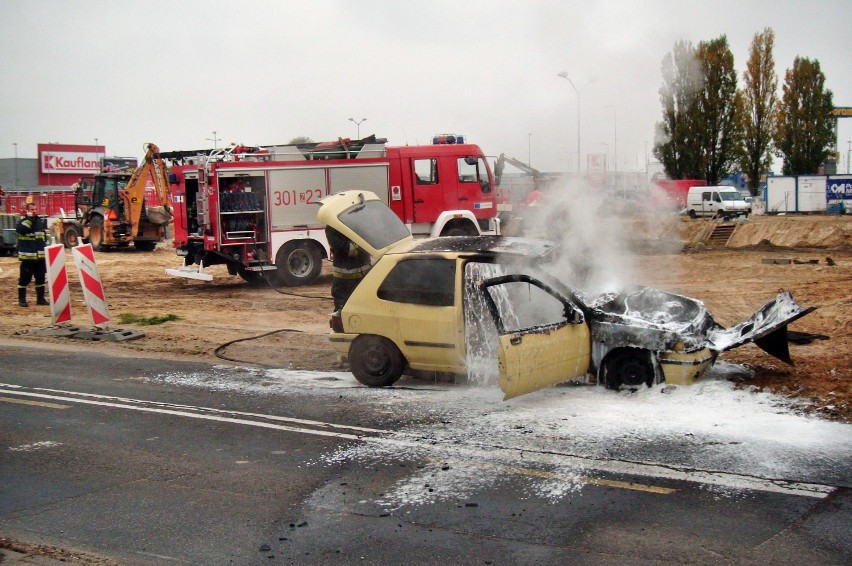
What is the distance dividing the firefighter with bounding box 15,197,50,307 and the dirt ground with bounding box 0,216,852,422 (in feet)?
2.33

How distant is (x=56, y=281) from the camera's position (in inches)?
549

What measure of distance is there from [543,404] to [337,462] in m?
2.40

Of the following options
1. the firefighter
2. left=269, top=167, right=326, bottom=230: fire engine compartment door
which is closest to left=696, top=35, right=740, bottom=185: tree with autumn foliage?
left=269, top=167, right=326, bottom=230: fire engine compartment door

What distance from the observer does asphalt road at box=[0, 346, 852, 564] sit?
502 centimetres

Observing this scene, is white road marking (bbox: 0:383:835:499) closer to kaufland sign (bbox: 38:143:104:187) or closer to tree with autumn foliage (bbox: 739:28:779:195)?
tree with autumn foliage (bbox: 739:28:779:195)

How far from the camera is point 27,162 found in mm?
77562

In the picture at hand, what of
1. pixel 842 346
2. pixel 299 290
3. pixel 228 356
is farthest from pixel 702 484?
pixel 299 290

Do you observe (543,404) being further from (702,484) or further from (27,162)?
(27,162)

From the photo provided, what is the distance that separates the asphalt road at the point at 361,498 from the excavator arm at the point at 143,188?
17796 millimetres

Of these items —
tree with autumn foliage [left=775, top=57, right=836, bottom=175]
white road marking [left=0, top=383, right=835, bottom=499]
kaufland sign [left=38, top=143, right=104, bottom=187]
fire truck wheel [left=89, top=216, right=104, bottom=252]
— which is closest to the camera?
white road marking [left=0, top=383, right=835, bottom=499]

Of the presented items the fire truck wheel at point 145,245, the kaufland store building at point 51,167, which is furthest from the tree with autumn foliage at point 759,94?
the kaufland store building at point 51,167

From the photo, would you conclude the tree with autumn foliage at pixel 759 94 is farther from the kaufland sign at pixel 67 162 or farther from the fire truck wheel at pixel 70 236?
the kaufland sign at pixel 67 162

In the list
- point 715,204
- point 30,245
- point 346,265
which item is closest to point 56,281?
point 30,245

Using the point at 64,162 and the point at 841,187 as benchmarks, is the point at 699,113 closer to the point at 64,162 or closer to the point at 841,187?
the point at 841,187
